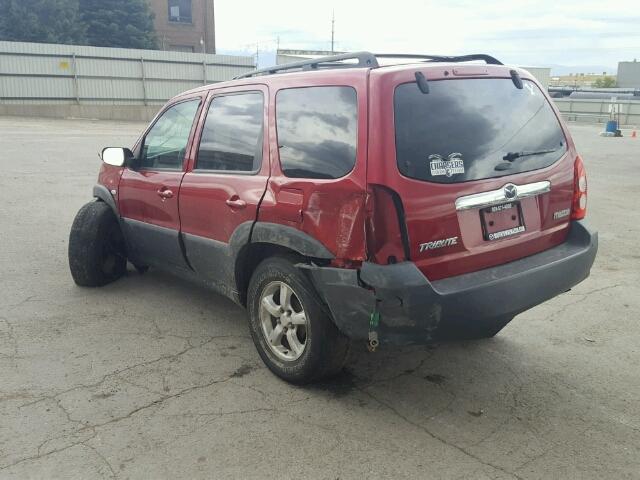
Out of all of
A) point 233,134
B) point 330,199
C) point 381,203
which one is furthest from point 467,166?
point 233,134

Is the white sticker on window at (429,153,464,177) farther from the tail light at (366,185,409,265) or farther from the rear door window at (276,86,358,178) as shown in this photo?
the rear door window at (276,86,358,178)

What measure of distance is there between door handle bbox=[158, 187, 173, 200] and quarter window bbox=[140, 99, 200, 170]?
0.18m

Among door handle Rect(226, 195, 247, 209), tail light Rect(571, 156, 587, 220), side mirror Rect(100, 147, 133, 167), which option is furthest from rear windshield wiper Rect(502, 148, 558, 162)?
side mirror Rect(100, 147, 133, 167)

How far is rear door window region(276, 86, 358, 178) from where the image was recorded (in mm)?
3018

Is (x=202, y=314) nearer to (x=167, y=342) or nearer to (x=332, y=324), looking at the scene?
(x=167, y=342)

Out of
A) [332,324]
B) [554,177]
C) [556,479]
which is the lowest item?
[556,479]

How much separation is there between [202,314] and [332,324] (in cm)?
177

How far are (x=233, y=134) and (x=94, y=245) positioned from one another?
2.00 meters

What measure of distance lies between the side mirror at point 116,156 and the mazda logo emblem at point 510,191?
3.06 m

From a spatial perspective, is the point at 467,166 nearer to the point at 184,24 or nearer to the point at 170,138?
the point at 170,138

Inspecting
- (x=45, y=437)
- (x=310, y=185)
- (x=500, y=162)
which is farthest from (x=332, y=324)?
(x=45, y=437)

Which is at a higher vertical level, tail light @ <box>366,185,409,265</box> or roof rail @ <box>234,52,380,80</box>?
roof rail @ <box>234,52,380,80</box>

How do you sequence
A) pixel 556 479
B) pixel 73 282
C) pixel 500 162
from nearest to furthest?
pixel 556 479, pixel 500 162, pixel 73 282

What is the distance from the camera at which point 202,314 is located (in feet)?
15.3
